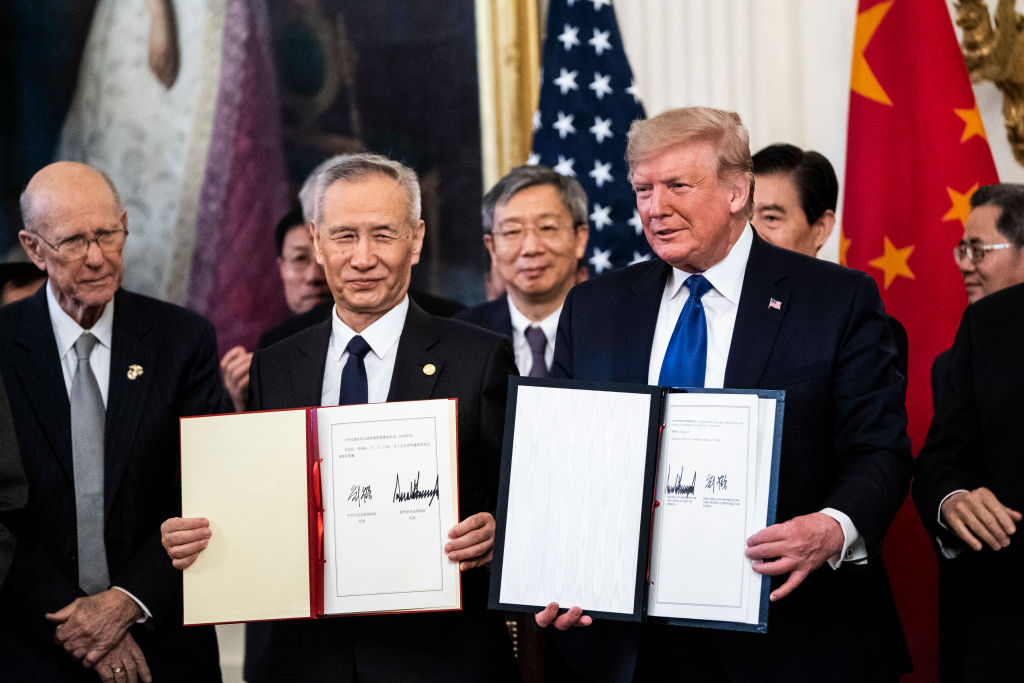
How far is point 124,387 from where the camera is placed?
3.20 meters

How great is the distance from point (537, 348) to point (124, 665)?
1.82 m

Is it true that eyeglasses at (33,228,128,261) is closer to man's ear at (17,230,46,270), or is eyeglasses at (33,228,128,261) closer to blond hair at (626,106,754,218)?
man's ear at (17,230,46,270)

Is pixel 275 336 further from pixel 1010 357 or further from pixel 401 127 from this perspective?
pixel 1010 357

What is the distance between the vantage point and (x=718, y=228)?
8.87ft

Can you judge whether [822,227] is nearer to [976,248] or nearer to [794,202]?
[794,202]

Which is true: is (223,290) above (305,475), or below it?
above

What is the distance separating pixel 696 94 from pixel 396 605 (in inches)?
137

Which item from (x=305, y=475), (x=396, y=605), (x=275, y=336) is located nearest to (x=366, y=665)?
(x=396, y=605)

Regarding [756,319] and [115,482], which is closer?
[756,319]

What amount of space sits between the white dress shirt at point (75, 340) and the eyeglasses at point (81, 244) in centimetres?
14

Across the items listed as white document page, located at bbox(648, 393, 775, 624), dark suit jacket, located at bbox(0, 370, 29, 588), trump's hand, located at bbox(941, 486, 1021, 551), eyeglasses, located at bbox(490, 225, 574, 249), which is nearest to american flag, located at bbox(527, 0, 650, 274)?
eyeglasses, located at bbox(490, 225, 574, 249)

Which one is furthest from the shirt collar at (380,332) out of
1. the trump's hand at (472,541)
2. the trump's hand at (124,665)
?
the trump's hand at (124,665)

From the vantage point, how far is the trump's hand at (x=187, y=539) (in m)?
2.61
